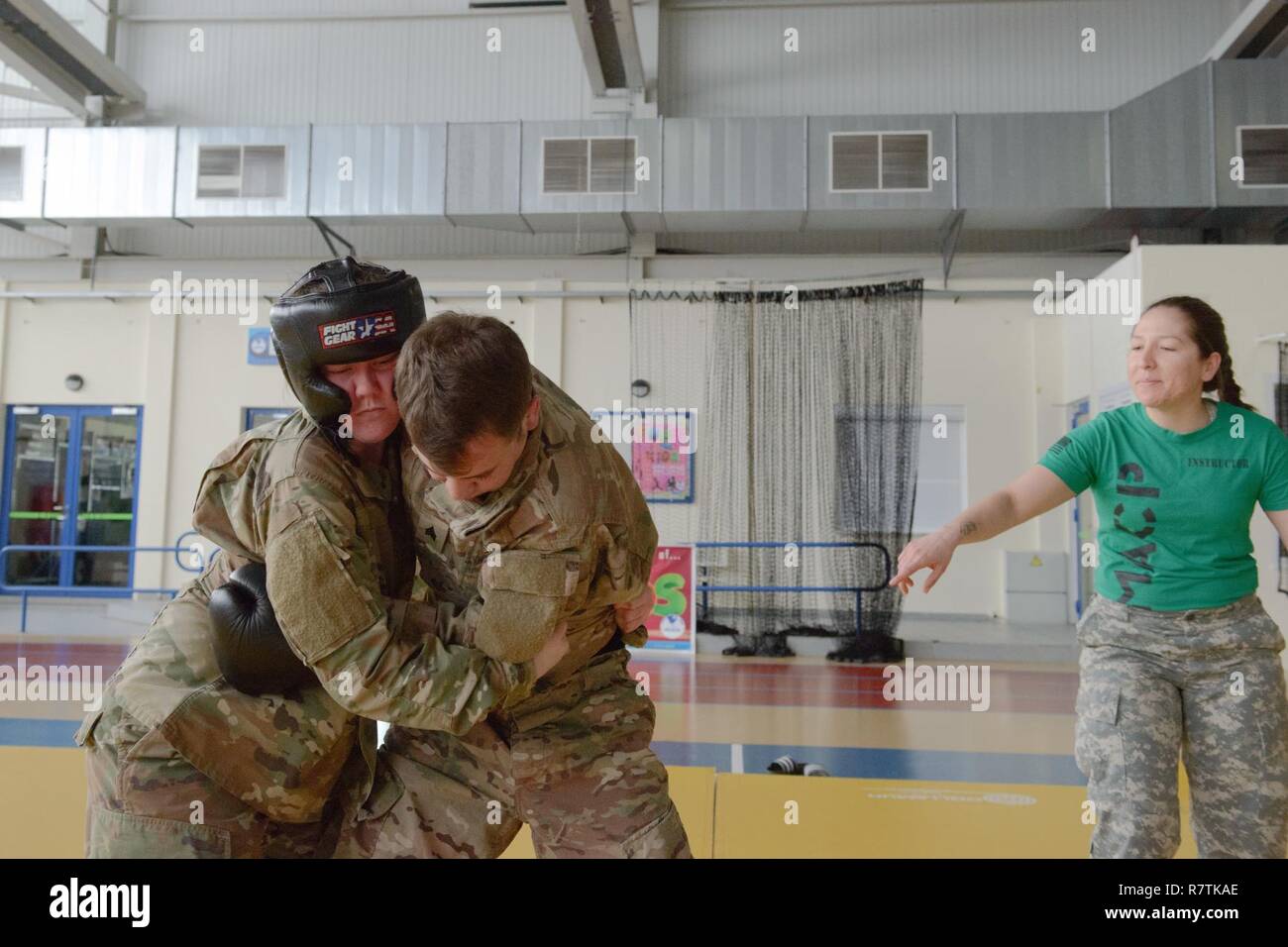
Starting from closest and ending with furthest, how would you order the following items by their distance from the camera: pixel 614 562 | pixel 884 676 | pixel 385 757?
pixel 614 562
pixel 385 757
pixel 884 676

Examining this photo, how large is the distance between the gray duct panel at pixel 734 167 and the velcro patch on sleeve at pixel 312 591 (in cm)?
837

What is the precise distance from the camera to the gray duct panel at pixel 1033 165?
8664mm

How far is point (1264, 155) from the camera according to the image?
8.33 m

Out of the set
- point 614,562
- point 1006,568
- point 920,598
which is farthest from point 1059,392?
point 614,562

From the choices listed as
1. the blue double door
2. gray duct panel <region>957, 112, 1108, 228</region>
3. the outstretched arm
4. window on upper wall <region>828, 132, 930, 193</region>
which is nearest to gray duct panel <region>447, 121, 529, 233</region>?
window on upper wall <region>828, 132, 930, 193</region>

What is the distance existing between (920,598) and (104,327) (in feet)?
36.3

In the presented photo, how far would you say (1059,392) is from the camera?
9898 millimetres

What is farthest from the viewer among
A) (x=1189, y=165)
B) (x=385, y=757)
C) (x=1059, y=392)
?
(x=1059, y=392)

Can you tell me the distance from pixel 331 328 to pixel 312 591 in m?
0.50

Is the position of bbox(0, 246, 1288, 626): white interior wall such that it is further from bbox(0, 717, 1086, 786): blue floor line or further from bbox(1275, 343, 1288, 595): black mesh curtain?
bbox(0, 717, 1086, 786): blue floor line

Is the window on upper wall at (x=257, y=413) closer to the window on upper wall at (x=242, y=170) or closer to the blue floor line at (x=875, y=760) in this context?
the window on upper wall at (x=242, y=170)

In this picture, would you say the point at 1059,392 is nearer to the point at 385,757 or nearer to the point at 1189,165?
the point at 1189,165

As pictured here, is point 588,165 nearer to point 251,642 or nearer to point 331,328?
point 331,328

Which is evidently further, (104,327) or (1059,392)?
(104,327)
